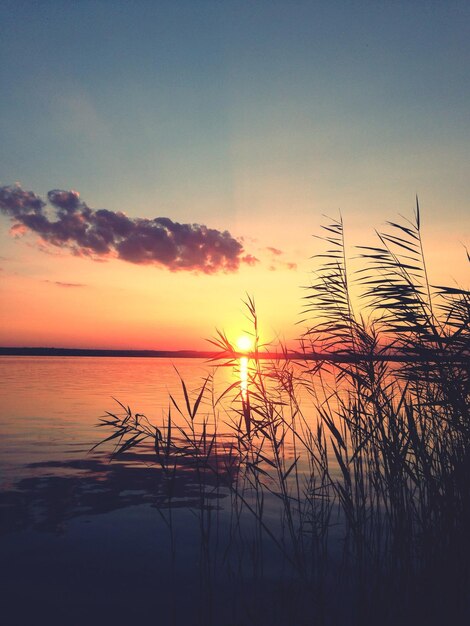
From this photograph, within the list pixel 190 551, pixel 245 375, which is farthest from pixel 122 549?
pixel 245 375

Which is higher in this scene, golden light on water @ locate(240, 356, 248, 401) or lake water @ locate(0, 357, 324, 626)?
golden light on water @ locate(240, 356, 248, 401)

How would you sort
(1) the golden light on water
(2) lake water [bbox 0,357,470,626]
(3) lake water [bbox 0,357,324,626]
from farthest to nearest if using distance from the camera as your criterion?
(1) the golden light on water → (3) lake water [bbox 0,357,324,626] → (2) lake water [bbox 0,357,470,626]

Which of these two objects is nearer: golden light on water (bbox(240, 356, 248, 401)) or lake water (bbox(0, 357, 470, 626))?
lake water (bbox(0, 357, 470, 626))

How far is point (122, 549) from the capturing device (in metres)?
7.27

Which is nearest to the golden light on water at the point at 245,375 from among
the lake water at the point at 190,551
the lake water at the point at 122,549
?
the lake water at the point at 190,551

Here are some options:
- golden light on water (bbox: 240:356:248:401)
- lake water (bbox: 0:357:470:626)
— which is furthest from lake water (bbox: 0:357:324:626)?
golden light on water (bbox: 240:356:248:401)

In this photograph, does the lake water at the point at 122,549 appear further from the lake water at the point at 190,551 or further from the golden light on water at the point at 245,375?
the golden light on water at the point at 245,375

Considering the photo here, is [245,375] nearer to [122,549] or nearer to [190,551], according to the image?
[190,551]

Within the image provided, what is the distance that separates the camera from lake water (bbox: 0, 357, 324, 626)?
5582 millimetres

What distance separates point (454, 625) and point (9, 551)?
6117 mm

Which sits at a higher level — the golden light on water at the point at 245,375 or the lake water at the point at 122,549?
the golden light on water at the point at 245,375

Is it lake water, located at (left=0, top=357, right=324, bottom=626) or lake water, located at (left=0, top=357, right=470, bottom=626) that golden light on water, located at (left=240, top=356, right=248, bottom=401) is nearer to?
lake water, located at (left=0, top=357, right=470, bottom=626)

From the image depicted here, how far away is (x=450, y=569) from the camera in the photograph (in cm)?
475

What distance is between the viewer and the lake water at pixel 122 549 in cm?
558
